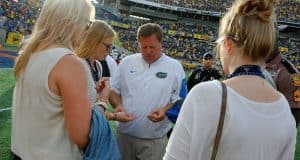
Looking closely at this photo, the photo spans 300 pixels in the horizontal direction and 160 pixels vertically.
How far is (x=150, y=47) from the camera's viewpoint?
12.0ft

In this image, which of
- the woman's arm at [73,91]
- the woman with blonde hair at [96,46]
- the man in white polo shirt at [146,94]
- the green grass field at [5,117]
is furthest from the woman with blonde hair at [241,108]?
the green grass field at [5,117]

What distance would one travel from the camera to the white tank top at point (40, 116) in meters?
1.94

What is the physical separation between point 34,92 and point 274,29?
1.19m

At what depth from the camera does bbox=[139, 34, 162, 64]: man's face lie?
364 cm

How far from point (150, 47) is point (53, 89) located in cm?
182

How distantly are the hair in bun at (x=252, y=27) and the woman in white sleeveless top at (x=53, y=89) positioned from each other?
773mm

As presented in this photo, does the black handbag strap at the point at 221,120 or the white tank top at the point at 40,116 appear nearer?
the black handbag strap at the point at 221,120

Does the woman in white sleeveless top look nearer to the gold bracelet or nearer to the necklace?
the gold bracelet

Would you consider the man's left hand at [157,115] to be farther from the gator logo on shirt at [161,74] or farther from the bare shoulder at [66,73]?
the bare shoulder at [66,73]

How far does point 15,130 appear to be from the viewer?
2137 millimetres

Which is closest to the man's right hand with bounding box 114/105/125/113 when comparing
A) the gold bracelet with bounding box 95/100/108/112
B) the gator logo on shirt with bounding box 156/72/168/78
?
the gator logo on shirt with bounding box 156/72/168/78

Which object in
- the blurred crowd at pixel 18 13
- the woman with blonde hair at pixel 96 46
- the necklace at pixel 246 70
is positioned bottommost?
the blurred crowd at pixel 18 13

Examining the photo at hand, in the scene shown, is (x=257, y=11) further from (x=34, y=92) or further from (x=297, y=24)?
(x=297, y=24)

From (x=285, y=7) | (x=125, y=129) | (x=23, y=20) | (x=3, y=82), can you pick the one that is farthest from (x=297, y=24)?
(x=125, y=129)
